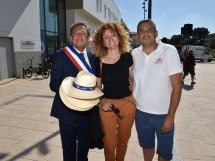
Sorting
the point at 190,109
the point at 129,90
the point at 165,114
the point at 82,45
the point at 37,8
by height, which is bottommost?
the point at 190,109

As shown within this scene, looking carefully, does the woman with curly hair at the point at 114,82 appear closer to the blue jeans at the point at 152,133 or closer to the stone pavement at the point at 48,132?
the blue jeans at the point at 152,133

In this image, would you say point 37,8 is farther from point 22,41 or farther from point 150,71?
point 150,71

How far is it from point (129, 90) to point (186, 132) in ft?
9.70

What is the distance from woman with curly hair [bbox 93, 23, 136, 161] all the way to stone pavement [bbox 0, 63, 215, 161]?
1.17m

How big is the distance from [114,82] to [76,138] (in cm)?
77

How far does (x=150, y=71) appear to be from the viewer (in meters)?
Result: 2.90

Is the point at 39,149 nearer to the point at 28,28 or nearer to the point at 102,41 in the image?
the point at 102,41

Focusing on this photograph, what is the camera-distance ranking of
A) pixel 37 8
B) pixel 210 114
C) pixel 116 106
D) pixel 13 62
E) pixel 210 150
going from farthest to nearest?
pixel 37 8
pixel 13 62
pixel 210 114
pixel 210 150
pixel 116 106

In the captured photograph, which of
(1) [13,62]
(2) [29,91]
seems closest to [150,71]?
(2) [29,91]

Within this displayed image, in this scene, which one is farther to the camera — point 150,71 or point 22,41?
point 22,41

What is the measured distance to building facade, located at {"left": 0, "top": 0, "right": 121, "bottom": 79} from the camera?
1401cm

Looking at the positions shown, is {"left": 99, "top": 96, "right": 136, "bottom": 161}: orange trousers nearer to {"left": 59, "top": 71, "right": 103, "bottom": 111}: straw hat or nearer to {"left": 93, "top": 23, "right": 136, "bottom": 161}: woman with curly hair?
{"left": 93, "top": 23, "right": 136, "bottom": 161}: woman with curly hair

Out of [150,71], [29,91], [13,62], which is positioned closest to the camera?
[150,71]

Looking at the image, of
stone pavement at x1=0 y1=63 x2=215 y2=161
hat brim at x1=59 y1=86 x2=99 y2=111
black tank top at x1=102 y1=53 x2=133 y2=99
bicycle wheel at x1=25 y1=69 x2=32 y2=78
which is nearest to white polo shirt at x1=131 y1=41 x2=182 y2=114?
black tank top at x1=102 y1=53 x2=133 y2=99
